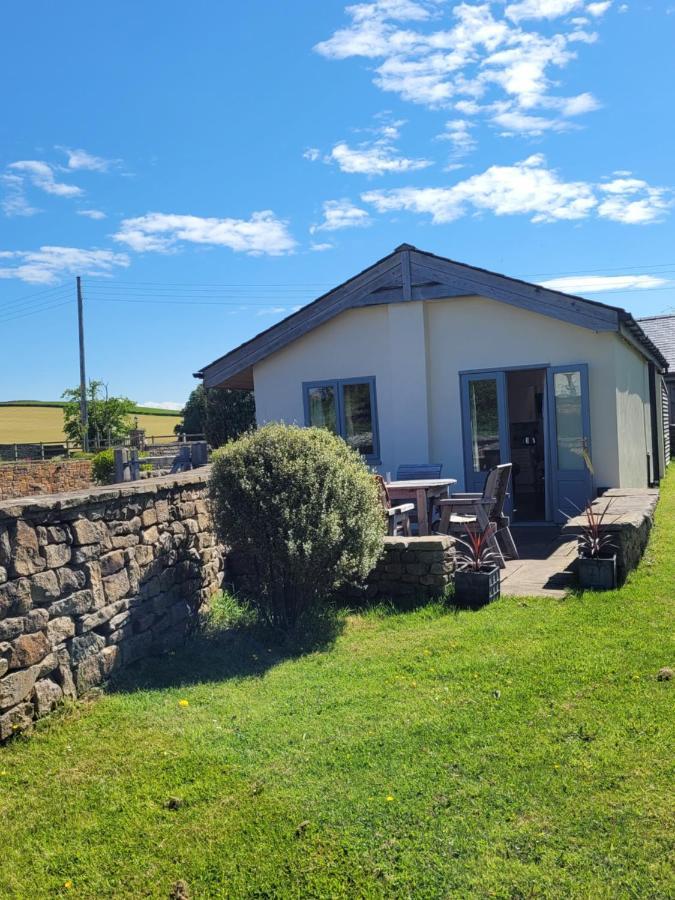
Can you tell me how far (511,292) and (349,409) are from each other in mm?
2883

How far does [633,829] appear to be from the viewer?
9.66 ft

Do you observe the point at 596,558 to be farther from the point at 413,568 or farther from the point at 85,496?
the point at 85,496

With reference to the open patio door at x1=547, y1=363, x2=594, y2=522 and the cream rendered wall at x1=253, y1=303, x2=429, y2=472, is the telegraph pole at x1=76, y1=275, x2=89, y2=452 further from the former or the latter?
the open patio door at x1=547, y1=363, x2=594, y2=522

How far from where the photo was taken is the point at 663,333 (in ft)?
81.6

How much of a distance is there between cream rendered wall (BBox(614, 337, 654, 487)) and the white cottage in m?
0.05

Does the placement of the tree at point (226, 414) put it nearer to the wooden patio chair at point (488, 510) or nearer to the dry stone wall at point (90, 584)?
the wooden patio chair at point (488, 510)

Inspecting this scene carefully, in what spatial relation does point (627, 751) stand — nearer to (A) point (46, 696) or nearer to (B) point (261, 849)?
(B) point (261, 849)

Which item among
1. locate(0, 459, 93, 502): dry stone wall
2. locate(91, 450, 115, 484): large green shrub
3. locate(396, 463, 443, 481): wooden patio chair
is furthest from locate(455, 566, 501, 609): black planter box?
locate(91, 450, 115, 484): large green shrub

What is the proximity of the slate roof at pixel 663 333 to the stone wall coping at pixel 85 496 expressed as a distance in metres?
19.2

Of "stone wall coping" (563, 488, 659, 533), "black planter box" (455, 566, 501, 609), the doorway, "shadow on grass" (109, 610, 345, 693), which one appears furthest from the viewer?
the doorway

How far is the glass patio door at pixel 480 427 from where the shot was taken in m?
10.6

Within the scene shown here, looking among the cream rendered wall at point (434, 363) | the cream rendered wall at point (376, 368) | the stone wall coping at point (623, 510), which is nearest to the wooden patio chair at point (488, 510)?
the stone wall coping at point (623, 510)

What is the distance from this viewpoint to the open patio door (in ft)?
32.7

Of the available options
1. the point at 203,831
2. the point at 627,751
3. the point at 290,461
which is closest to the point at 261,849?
the point at 203,831
